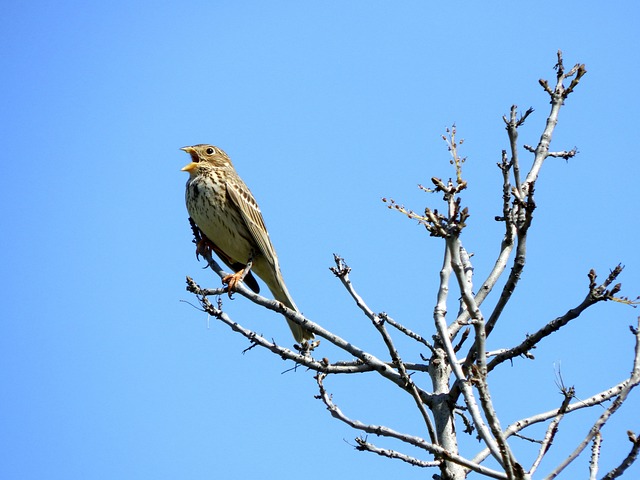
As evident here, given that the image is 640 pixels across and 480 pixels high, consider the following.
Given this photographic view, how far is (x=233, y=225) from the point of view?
8773mm

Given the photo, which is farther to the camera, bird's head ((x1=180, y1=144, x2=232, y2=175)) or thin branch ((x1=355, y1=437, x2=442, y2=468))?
bird's head ((x1=180, y1=144, x2=232, y2=175))

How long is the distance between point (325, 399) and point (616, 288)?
6.53ft

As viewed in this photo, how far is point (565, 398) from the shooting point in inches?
184

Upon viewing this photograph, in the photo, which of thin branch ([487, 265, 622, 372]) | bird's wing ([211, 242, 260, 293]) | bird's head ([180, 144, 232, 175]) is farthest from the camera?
bird's head ([180, 144, 232, 175])

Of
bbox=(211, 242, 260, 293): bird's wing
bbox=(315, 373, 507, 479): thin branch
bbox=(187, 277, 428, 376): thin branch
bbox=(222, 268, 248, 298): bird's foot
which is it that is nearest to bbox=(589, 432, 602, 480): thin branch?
bbox=(315, 373, 507, 479): thin branch

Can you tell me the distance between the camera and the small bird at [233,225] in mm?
8742

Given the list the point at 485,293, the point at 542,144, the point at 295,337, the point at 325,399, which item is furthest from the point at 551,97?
the point at 295,337

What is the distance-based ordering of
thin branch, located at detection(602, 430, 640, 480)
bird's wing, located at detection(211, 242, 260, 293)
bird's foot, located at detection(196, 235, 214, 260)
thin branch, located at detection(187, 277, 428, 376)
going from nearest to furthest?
thin branch, located at detection(602, 430, 640, 480), thin branch, located at detection(187, 277, 428, 376), bird's foot, located at detection(196, 235, 214, 260), bird's wing, located at detection(211, 242, 260, 293)

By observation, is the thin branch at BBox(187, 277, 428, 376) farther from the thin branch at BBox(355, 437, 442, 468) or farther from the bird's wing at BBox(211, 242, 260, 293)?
the bird's wing at BBox(211, 242, 260, 293)

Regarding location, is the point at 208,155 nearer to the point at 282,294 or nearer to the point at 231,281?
the point at 282,294

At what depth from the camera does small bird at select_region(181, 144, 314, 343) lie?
28.7 ft

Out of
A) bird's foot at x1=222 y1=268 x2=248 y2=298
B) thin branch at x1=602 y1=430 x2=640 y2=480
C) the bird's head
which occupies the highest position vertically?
the bird's head

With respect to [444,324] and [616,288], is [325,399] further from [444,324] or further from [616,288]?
[616,288]

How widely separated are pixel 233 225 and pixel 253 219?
266mm
